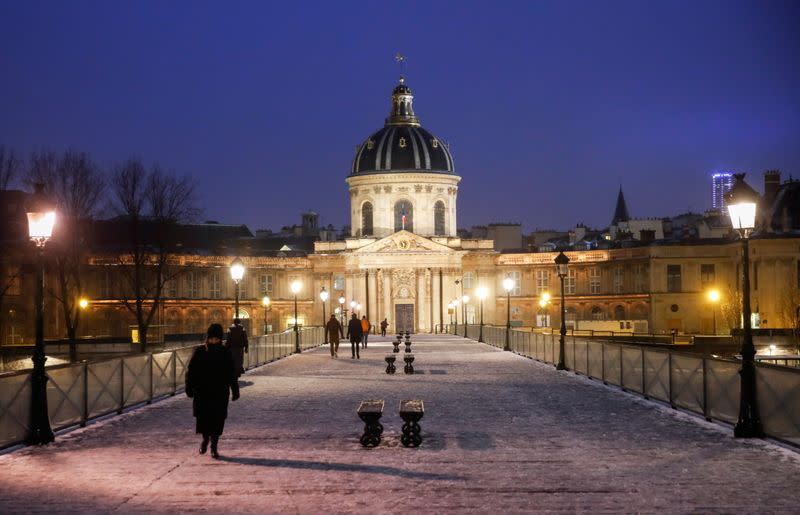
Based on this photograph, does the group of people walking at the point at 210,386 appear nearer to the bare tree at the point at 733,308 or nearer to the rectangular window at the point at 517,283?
the bare tree at the point at 733,308

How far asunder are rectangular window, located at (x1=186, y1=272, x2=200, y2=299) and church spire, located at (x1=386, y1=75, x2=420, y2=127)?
27.5m

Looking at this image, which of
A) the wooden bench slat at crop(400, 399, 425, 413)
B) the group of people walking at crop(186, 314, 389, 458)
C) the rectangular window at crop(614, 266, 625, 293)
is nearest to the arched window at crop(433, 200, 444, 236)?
the rectangular window at crop(614, 266, 625, 293)

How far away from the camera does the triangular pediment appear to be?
11712 centimetres

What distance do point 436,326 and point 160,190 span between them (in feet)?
151

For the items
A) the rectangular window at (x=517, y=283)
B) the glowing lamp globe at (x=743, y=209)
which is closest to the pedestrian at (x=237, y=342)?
the glowing lamp globe at (x=743, y=209)

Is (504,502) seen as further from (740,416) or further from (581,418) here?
(581,418)

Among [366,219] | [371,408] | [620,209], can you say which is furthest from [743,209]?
[620,209]

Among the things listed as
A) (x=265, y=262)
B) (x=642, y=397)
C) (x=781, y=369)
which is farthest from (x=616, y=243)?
(x=781, y=369)

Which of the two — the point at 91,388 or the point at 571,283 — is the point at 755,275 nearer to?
the point at 571,283

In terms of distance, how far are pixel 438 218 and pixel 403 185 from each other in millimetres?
5613

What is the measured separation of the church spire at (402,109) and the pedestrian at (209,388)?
110653 millimetres

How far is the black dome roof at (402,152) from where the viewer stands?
→ 121688mm

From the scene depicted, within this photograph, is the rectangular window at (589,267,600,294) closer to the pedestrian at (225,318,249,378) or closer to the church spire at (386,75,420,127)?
the church spire at (386,75,420,127)

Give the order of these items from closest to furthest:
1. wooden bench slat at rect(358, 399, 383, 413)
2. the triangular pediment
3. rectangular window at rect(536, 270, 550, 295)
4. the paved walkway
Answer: the paved walkway < wooden bench slat at rect(358, 399, 383, 413) < the triangular pediment < rectangular window at rect(536, 270, 550, 295)
